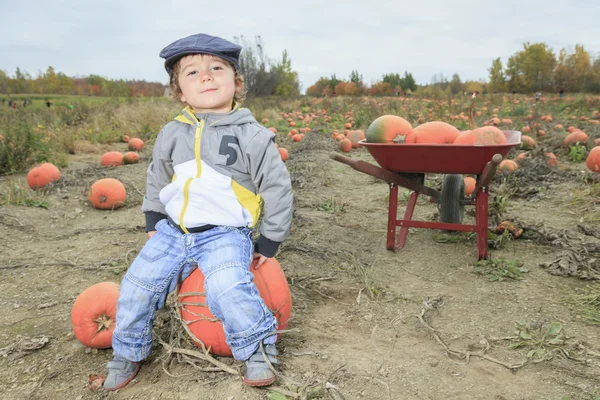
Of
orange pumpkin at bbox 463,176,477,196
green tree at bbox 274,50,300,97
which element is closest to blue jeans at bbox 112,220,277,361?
orange pumpkin at bbox 463,176,477,196

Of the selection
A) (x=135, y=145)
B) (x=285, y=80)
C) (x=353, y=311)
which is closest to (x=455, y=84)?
(x=285, y=80)

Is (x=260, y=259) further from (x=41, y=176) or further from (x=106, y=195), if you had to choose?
(x=41, y=176)

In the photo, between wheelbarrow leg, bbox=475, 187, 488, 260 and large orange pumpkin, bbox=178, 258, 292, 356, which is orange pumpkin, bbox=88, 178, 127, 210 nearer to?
large orange pumpkin, bbox=178, 258, 292, 356

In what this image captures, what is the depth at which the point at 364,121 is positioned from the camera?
43.0 feet

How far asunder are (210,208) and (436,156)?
67.7 inches

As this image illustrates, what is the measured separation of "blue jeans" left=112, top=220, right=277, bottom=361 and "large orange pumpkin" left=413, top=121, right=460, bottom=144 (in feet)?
5.67

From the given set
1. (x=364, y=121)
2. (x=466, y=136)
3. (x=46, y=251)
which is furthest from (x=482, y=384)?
(x=364, y=121)

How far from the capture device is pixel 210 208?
7.16 feet

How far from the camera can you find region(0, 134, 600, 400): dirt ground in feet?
6.95

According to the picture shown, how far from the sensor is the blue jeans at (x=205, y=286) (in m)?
2.05

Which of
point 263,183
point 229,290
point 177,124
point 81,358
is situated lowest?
point 81,358

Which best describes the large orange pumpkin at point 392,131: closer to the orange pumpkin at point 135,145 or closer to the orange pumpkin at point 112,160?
the orange pumpkin at point 112,160

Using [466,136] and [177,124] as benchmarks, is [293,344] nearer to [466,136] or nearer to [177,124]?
[177,124]

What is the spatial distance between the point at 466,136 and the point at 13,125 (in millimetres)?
6296
